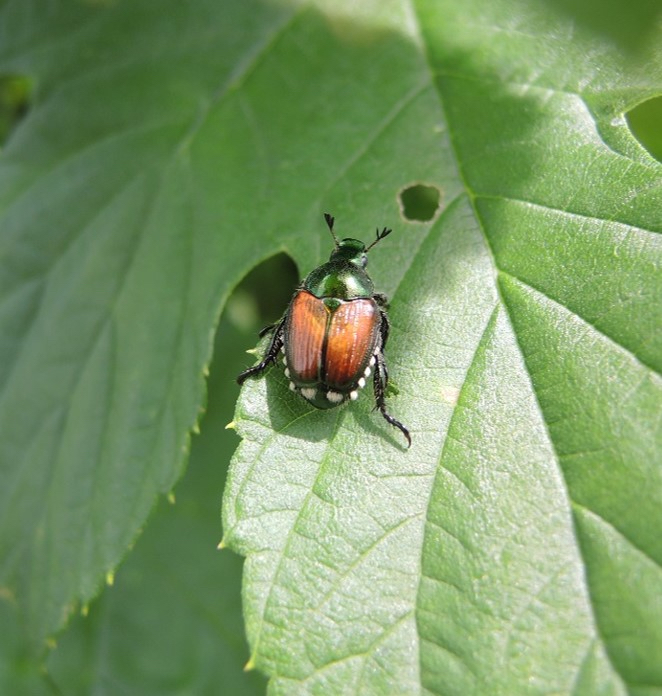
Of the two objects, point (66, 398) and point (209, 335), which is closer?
point (209, 335)

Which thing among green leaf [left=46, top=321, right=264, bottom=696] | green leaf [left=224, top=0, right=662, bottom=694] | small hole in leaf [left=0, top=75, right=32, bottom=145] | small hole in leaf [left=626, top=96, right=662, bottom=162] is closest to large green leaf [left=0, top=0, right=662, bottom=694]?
green leaf [left=224, top=0, right=662, bottom=694]

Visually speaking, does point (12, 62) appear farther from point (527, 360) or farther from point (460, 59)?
point (527, 360)

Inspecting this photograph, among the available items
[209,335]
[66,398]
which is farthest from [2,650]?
[209,335]

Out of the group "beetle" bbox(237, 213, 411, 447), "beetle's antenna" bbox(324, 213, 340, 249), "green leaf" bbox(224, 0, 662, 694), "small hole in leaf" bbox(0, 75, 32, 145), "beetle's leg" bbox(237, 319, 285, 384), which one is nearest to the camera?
"green leaf" bbox(224, 0, 662, 694)

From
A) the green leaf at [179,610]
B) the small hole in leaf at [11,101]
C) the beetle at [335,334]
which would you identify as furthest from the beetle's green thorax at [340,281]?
the small hole in leaf at [11,101]

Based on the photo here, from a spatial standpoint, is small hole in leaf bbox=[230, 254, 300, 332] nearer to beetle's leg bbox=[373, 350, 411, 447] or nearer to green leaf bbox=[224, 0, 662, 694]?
green leaf bbox=[224, 0, 662, 694]

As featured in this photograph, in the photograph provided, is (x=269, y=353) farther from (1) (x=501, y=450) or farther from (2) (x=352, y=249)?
(1) (x=501, y=450)
